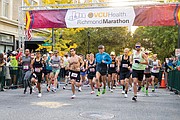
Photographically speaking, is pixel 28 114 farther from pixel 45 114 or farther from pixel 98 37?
pixel 98 37

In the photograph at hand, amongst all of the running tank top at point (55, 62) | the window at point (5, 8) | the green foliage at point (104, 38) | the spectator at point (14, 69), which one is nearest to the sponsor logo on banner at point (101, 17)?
the running tank top at point (55, 62)

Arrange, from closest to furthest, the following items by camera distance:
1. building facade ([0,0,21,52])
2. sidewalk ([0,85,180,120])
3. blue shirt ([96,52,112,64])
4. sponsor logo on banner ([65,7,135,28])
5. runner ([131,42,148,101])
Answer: sidewalk ([0,85,180,120]), runner ([131,42,148,101]), blue shirt ([96,52,112,64]), sponsor logo on banner ([65,7,135,28]), building facade ([0,0,21,52])

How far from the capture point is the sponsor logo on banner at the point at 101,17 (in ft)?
53.8

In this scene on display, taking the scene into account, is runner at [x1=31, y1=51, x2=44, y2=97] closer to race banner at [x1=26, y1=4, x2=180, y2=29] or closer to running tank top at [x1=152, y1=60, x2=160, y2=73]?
race banner at [x1=26, y1=4, x2=180, y2=29]

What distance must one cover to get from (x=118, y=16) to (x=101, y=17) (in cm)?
90

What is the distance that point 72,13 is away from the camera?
1727 cm

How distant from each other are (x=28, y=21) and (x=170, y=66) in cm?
877

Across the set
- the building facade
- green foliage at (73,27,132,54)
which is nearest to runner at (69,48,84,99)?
the building facade

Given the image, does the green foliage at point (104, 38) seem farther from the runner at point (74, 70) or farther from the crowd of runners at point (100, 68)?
the runner at point (74, 70)

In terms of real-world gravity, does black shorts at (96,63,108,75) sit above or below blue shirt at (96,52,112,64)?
below

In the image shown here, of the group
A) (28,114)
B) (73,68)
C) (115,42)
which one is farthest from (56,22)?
(115,42)

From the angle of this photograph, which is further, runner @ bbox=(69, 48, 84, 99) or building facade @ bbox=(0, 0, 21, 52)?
building facade @ bbox=(0, 0, 21, 52)

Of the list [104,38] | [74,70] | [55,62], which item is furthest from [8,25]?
[104,38]

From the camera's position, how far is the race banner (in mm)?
16000
